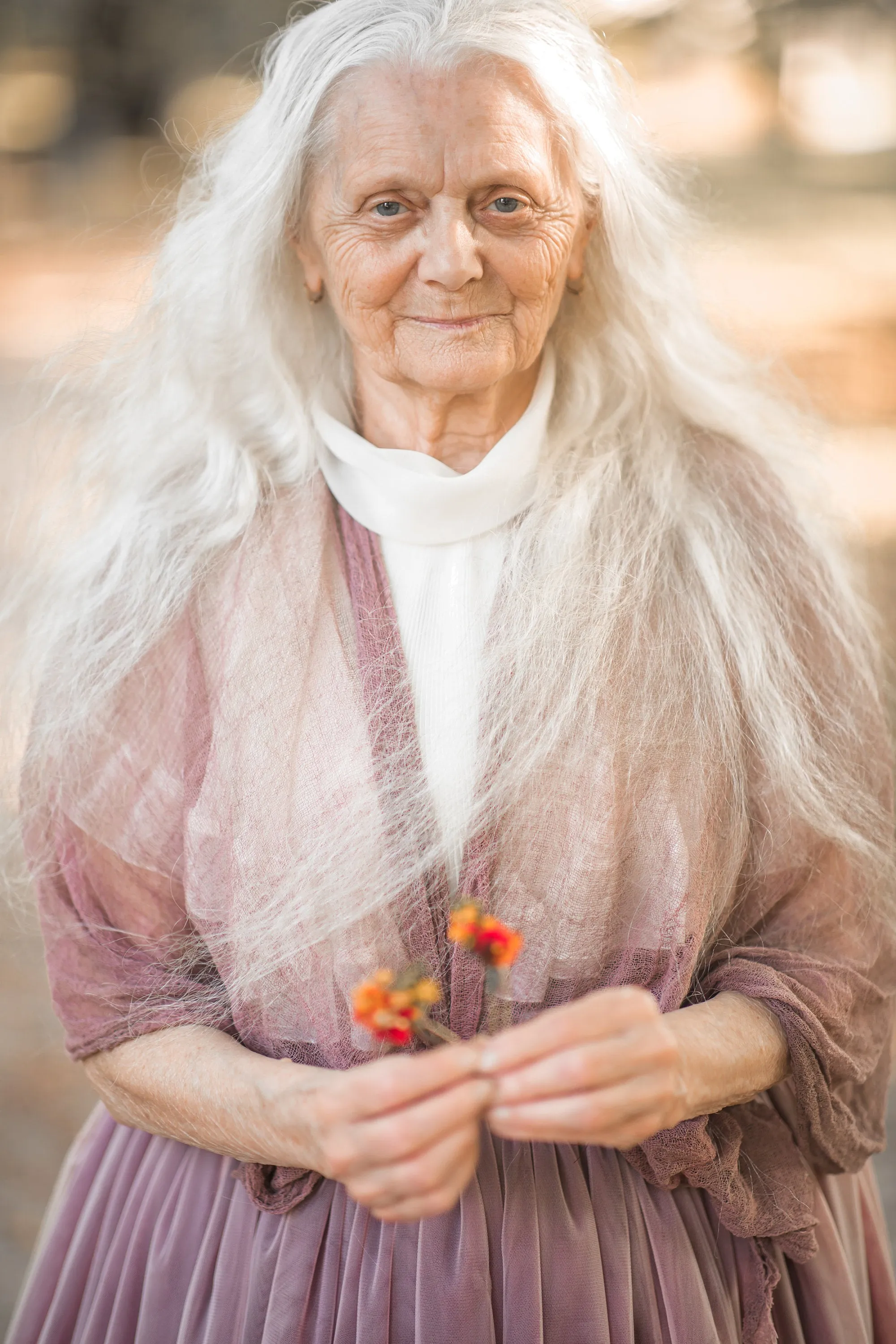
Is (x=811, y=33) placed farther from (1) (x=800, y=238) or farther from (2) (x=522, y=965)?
(2) (x=522, y=965)

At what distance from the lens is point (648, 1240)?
1.08 metres

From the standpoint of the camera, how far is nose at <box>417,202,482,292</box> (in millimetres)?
1029

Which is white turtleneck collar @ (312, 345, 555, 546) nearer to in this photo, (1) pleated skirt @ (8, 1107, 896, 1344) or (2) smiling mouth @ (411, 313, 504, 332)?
(2) smiling mouth @ (411, 313, 504, 332)

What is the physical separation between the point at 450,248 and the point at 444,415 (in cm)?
17

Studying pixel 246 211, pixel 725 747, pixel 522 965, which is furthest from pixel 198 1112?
pixel 246 211

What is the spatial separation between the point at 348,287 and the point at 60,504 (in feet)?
1.35

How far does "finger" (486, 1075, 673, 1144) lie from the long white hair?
0.94 feet

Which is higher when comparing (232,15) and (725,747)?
(232,15)

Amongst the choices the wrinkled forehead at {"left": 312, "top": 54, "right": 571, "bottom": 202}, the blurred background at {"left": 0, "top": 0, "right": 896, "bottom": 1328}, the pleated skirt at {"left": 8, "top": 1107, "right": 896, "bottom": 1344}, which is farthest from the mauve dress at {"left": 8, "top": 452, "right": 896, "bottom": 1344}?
the blurred background at {"left": 0, "top": 0, "right": 896, "bottom": 1328}

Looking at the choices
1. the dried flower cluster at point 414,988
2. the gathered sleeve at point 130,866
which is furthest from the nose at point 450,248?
the dried flower cluster at point 414,988

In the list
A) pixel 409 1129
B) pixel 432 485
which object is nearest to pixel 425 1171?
pixel 409 1129

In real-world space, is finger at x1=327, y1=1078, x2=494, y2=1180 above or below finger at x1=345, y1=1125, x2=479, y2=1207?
above

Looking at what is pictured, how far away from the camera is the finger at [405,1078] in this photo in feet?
2.66

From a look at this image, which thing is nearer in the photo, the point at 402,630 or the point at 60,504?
the point at 402,630
